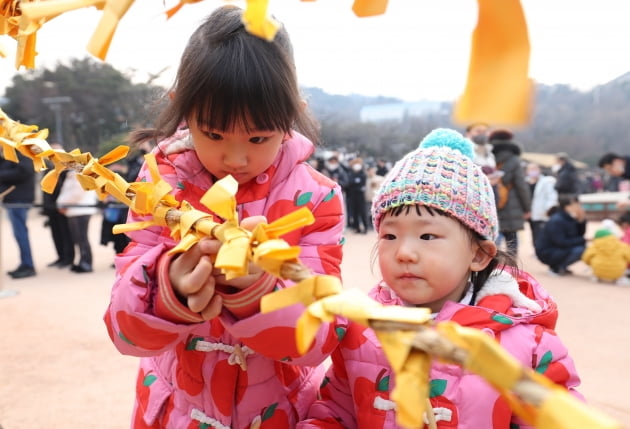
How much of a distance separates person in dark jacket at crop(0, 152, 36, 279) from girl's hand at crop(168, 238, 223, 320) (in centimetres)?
475

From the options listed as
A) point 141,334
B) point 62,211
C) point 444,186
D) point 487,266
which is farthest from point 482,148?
point 62,211

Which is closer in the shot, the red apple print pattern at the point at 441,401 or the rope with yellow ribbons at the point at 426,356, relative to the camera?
the rope with yellow ribbons at the point at 426,356

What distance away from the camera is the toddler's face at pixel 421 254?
3.25 ft

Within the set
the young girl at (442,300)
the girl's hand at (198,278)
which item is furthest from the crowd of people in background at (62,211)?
the girl's hand at (198,278)

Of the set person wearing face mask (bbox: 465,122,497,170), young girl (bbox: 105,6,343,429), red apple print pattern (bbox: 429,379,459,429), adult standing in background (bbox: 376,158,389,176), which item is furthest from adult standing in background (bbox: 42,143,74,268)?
red apple print pattern (bbox: 429,379,459,429)

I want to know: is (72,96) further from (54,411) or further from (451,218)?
(451,218)

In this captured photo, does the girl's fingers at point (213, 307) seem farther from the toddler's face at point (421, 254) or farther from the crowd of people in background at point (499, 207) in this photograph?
the crowd of people in background at point (499, 207)

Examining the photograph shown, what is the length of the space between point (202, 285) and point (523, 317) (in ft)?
Result: 2.03

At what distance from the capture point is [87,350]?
3.15 metres

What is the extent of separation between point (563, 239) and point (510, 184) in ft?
3.82

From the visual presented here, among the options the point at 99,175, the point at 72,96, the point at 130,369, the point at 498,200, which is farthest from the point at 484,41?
the point at 72,96

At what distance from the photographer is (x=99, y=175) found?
734 mm

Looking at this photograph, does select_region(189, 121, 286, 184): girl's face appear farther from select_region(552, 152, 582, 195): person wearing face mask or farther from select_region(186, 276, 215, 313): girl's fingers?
select_region(552, 152, 582, 195): person wearing face mask

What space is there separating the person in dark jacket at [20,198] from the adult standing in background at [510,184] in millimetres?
3858
